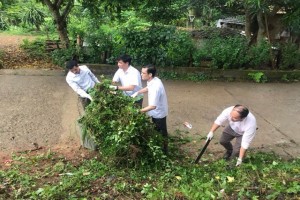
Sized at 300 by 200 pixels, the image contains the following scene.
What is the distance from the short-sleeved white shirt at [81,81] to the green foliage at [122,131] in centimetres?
47

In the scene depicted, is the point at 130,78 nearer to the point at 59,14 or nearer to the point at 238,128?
the point at 238,128

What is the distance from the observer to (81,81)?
232 inches

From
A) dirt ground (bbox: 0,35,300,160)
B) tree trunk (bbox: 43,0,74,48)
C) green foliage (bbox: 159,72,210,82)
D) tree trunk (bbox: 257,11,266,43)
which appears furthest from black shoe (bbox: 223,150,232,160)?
tree trunk (bbox: 43,0,74,48)

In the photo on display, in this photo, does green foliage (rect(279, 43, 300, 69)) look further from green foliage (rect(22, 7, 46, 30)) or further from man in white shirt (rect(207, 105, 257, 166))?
green foliage (rect(22, 7, 46, 30))

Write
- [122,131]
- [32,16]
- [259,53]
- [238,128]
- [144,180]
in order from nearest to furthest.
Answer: [144,180], [122,131], [238,128], [259,53], [32,16]

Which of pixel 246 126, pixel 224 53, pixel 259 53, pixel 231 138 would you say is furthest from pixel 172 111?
pixel 259 53

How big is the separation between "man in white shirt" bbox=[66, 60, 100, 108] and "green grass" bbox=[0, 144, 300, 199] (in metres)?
1.05

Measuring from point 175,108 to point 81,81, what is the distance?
2768mm

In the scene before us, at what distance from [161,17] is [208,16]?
6469 mm

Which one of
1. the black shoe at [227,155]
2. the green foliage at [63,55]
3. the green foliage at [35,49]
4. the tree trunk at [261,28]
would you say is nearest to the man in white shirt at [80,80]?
the black shoe at [227,155]

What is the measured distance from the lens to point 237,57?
10312 mm

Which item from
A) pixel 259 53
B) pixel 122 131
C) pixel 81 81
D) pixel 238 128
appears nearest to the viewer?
pixel 122 131

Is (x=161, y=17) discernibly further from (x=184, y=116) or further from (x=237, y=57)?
(x=184, y=116)

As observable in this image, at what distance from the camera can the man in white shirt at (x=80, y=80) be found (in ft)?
18.5
